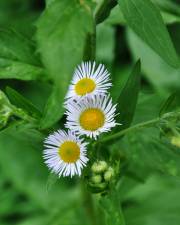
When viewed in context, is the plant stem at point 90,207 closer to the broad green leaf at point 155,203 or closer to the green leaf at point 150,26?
the broad green leaf at point 155,203

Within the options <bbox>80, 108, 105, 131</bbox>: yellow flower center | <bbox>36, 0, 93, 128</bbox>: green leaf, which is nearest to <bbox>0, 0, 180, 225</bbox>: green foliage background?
<bbox>36, 0, 93, 128</bbox>: green leaf

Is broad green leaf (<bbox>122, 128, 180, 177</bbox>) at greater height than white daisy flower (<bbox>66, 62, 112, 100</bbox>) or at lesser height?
lesser

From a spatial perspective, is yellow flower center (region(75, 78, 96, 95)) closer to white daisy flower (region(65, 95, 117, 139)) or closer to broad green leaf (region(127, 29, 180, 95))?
white daisy flower (region(65, 95, 117, 139))

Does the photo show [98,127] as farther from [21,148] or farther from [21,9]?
[21,9]

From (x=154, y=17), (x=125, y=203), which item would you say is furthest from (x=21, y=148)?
(x=154, y=17)

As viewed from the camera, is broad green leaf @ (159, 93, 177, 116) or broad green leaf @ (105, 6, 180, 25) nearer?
broad green leaf @ (159, 93, 177, 116)

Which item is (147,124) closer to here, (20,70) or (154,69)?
(20,70)

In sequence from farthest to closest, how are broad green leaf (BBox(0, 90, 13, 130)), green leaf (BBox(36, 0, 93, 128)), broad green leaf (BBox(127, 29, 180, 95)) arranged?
1. broad green leaf (BBox(127, 29, 180, 95))
2. broad green leaf (BBox(0, 90, 13, 130))
3. green leaf (BBox(36, 0, 93, 128))
